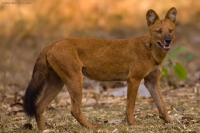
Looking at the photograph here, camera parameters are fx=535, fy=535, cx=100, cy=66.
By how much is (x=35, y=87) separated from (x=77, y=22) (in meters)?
10.9

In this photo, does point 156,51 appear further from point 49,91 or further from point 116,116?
point 49,91

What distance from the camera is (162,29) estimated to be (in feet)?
26.3

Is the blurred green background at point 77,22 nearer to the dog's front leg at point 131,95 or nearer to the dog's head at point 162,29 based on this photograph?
the dog's head at point 162,29

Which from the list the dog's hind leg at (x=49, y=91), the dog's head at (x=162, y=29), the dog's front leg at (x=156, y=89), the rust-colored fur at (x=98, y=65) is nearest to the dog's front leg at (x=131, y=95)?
the rust-colored fur at (x=98, y=65)

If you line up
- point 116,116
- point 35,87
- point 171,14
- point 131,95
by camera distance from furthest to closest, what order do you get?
point 116,116
point 171,14
point 131,95
point 35,87

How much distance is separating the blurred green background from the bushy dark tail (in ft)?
23.9

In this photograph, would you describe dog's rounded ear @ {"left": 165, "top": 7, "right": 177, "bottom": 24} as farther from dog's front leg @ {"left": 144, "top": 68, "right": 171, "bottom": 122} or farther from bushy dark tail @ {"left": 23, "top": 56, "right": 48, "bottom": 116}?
bushy dark tail @ {"left": 23, "top": 56, "right": 48, "bottom": 116}

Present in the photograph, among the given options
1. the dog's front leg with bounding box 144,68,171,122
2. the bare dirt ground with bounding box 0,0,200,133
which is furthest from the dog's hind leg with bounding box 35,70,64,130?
the dog's front leg with bounding box 144,68,171,122

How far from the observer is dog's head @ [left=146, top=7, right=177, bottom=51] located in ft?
26.0

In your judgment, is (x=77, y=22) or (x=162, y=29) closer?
(x=162, y=29)

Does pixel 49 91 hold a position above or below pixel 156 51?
below

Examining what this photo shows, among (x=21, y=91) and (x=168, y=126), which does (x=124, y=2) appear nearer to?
(x=21, y=91)

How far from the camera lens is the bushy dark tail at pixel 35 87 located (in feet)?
24.6

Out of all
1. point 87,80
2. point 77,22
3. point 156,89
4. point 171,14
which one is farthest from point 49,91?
point 77,22
